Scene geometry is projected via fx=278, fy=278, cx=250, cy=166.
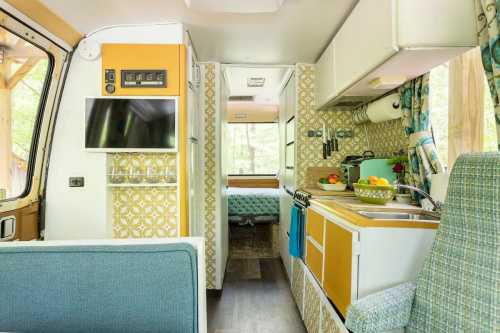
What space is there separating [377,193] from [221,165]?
5.74 feet

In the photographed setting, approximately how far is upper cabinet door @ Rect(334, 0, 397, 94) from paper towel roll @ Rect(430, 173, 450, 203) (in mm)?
749

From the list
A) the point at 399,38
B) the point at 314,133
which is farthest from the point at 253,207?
the point at 399,38

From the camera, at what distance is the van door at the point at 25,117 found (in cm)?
188

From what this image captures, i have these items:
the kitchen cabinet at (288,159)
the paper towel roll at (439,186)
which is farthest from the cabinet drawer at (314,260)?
the kitchen cabinet at (288,159)

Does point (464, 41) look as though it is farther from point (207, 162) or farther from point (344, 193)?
point (207, 162)

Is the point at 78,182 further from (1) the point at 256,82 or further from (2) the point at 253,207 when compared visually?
(1) the point at 256,82

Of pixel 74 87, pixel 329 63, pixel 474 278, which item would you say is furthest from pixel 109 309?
pixel 329 63

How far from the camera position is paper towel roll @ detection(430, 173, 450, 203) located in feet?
5.21

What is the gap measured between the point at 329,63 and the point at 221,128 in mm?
1315

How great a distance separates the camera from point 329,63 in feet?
8.23

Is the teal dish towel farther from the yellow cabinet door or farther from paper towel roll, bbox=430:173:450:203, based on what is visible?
paper towel roll, bbox=430:173:450:203

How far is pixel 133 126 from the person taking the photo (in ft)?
7.08

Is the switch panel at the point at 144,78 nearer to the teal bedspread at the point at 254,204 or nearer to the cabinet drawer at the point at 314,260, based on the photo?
the cabinet drawer at the point at 314,260

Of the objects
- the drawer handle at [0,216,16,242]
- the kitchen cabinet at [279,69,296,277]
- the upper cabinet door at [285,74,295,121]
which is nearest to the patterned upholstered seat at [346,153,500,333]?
the kitchen cabinet at [279,69,296,277]
